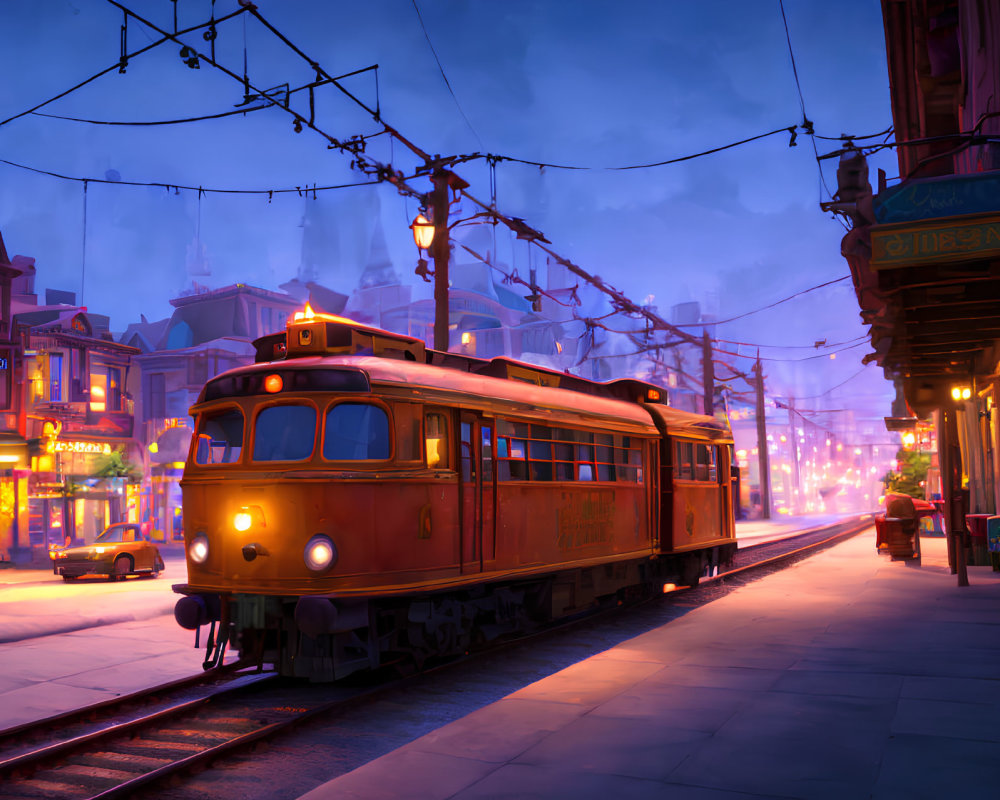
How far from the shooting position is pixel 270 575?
26.8 ft

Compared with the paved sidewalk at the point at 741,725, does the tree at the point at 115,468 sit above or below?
above

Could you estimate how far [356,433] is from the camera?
8.52 m

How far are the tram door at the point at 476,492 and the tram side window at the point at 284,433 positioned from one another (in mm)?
1810

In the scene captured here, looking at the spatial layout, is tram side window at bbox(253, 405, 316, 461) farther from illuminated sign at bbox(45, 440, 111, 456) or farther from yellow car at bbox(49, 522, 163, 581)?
illuminated sign at bbox(45, 440, 111, 456)

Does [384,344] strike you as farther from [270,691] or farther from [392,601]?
[270,691]

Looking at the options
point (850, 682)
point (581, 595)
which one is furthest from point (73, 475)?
point (850, 682)

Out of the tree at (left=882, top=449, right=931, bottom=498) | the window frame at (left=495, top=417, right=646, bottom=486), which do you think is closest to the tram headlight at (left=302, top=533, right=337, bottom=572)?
the window frame at (left=495, top=417, right=646, bottom=486)

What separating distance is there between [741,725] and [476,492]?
3995mm

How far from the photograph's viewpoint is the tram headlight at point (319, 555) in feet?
26.3

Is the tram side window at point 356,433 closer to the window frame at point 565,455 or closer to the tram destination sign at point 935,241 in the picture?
the window frame at point 565,455

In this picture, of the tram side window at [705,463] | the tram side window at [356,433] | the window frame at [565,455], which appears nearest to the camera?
the tram side window at [356,433]

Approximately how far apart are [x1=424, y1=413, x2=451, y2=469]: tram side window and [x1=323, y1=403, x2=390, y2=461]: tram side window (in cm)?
56

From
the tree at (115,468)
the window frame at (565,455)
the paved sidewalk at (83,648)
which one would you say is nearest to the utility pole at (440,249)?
the window frame at (565,455)

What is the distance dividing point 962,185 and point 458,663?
7.33 metres
